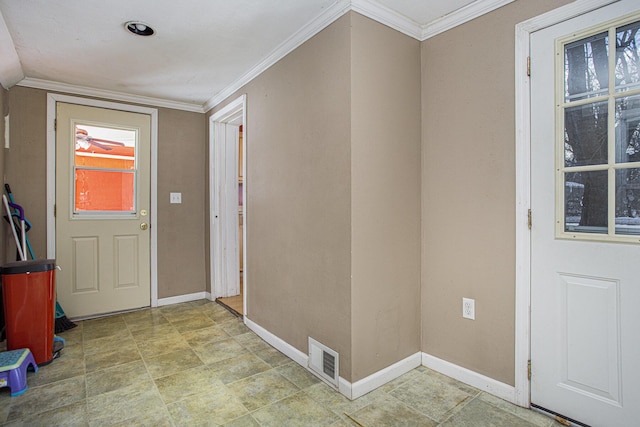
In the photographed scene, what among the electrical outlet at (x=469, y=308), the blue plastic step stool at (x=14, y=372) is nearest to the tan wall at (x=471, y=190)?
the electrical outlet at (x=469, y=308)

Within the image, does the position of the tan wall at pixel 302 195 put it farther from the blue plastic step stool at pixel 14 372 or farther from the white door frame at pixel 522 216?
the blue plastic step stool at pixel 14 372

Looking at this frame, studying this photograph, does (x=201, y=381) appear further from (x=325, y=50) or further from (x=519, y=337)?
(x=325, y=50)

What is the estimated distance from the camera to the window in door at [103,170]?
3.34m

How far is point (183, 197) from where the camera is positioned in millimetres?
3908

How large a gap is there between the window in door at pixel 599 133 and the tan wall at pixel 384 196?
0.82 metres

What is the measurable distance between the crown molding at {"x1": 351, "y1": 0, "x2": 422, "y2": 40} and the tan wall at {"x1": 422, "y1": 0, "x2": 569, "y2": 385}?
0.46 ft

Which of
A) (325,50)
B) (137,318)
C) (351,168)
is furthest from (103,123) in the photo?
(351,168)

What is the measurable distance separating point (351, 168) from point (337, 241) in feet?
1.48

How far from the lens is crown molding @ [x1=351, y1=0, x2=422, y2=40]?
1.95 m

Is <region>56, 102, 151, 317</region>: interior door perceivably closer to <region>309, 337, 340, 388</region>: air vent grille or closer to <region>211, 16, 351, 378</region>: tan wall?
<region>211, 16, 351, 378</region>: tan wall

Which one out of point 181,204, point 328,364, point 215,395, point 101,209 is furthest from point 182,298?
point 328,364

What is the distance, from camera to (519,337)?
1827 millimetres

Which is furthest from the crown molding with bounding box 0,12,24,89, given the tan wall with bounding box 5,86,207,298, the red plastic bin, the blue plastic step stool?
the blue plastic step stool

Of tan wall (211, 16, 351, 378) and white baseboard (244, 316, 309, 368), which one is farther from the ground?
tan wall (211, 16, 351, 378)
